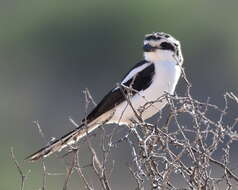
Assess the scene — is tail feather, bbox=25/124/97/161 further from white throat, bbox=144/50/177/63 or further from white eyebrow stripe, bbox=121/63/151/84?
white throat, bbox=144/50/177/63

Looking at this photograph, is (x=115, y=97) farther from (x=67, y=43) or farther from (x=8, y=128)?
(x=67, y=43)

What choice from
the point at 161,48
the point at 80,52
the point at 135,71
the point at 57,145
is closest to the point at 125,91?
the point at 135,71

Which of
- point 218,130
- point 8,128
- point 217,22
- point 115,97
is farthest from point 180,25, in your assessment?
point 218,130

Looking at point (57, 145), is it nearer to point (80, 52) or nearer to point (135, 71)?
point (135, 71)

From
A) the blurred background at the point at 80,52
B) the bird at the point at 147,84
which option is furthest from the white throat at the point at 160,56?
the blurred background at the point at 80,52

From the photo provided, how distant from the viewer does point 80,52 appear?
25.9 metres

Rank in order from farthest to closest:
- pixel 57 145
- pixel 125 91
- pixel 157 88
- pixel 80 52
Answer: pixel 80 52
pixel 125 91
pixel 157 88
pixel 57 145

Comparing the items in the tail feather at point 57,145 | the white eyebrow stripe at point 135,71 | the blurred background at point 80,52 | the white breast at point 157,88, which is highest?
the white eyebrow stripe at point 135,71

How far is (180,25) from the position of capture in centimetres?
2608

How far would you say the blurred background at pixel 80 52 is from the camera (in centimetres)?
2033

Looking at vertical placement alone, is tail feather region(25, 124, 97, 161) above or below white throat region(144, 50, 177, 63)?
below

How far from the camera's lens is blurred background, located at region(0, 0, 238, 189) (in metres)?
20.3

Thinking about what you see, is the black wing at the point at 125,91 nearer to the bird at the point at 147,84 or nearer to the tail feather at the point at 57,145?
the bird at the point at 147,84

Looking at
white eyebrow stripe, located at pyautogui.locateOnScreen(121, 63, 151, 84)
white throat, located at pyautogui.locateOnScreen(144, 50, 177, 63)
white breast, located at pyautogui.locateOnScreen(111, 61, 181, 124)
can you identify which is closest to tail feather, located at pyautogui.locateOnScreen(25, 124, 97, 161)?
white breast, located at pyautogui.locateOnScreen(111, 61, 181, 124)
